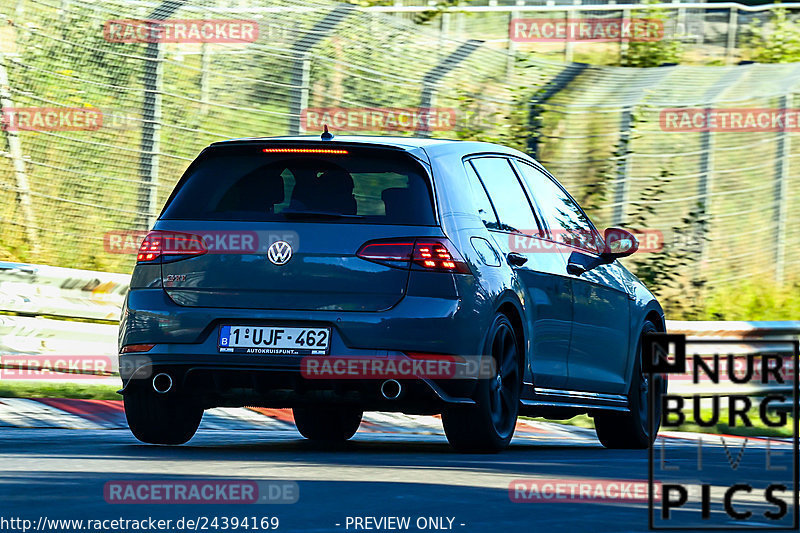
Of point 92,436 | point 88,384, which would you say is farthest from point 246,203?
point 88,384

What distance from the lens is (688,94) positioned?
1970 centimetres

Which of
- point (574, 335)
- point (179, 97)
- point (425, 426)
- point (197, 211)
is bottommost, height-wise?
point (425, 426)

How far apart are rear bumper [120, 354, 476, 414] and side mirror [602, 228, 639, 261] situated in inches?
89.6

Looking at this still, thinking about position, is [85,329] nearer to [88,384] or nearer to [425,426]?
[88,384]

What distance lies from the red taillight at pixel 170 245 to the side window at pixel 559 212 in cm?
219

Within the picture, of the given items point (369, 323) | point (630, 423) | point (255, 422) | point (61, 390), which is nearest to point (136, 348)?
point (369, 323)

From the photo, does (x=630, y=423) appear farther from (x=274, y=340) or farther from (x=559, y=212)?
(x=274, y=340)

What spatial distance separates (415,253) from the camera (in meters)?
7.89

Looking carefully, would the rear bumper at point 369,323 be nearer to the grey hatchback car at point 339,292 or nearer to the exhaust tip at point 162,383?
the grey hatchback car at point 339,292

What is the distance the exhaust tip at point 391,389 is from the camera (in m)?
7.85

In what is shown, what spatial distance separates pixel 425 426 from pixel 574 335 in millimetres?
2139

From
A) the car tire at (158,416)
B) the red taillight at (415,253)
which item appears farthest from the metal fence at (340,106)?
the red taillight at (415,253)

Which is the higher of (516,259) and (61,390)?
(516,259)

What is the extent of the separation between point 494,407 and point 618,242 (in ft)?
6.68
